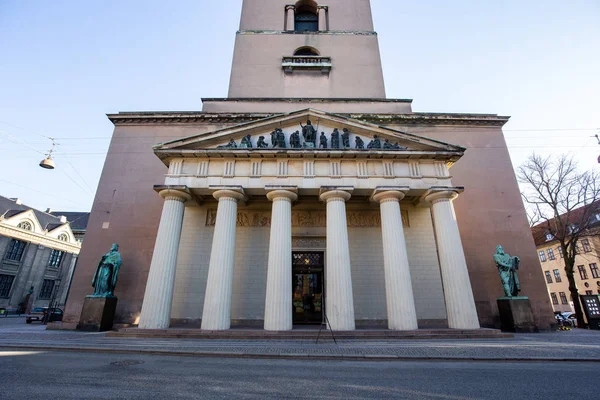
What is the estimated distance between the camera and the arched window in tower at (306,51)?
906 inches

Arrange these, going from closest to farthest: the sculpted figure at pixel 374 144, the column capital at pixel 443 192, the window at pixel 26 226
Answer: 1. the column capital at pixel 443 192
2. the sculpted figure at pixel 374 144
3. the window at pixel 26 226

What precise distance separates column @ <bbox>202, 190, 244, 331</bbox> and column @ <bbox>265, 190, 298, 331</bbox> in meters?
1.56

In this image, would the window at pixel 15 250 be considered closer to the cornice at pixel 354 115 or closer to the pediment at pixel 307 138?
the cornice at pixel 354 115

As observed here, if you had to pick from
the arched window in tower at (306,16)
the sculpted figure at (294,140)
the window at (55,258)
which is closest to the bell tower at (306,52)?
the arched window in tower at (306,16)

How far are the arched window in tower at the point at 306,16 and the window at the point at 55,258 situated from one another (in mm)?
44084

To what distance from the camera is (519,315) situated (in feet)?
41.4

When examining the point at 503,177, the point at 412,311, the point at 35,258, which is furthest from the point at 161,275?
the point at 35,258

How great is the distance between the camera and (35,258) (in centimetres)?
3688

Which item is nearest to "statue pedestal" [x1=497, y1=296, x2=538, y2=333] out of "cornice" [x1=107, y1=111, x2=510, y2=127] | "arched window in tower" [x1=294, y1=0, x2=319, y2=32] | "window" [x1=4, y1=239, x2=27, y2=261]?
"cornice" [x1=107, y1=111, x2=510, y2=127]

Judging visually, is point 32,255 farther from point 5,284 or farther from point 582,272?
point 582,272

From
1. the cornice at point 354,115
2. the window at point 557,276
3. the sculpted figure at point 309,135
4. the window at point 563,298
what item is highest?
the cornice at point 354,115

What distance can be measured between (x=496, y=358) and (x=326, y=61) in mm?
21130

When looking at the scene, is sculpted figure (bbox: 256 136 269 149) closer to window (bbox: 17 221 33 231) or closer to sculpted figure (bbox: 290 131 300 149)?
sculpted figure (bbox: 290 131 300 149)

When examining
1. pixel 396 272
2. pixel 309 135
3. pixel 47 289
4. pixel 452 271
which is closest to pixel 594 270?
pixel 452 271
